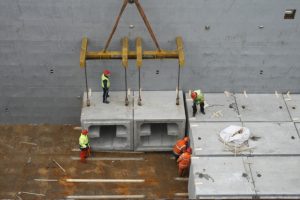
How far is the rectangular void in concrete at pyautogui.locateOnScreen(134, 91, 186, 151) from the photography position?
19.6 meters

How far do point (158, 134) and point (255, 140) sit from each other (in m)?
3.98

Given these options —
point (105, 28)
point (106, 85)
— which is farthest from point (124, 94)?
point (105, 28)

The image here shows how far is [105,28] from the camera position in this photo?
19031mm

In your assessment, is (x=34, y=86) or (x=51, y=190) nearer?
(x=51, y=190)

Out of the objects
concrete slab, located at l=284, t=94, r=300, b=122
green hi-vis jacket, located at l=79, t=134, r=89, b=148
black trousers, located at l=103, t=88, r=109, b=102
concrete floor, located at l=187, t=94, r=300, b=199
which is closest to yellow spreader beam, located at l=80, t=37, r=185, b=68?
black trousers, located at l=103, t=88, r=109, b=102

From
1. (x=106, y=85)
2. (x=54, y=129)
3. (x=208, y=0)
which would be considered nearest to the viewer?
(x=208, y=0)

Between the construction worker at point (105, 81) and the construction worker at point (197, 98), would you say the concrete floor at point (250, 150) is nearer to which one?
the construction worker at point (197, 98)

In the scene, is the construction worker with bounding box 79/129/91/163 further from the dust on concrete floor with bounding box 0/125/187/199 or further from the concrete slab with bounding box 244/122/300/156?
the concrete slab with bounding box 244/122/300/156

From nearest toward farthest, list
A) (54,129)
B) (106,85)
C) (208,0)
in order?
1. (208,0)
2. (106,85)
3. (54,129)

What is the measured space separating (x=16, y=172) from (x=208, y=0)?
946cm

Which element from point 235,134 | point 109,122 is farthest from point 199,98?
point 109,122

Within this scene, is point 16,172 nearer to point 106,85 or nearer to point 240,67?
point 106,85

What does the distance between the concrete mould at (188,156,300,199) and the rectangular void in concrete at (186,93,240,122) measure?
2180 millimetres

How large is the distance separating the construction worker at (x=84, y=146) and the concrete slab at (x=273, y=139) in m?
5.96
